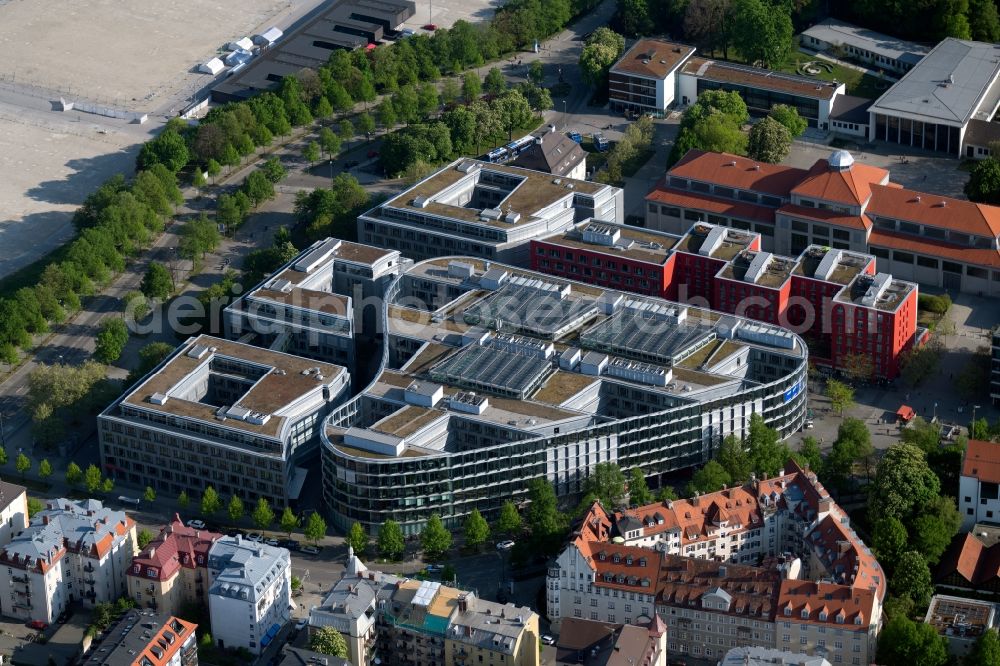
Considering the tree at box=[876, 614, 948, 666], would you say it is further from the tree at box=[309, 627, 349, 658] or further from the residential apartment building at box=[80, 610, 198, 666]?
the residential apartment building at box=[80, 610, 198, 666]

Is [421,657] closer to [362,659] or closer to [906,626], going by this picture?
[362,659]

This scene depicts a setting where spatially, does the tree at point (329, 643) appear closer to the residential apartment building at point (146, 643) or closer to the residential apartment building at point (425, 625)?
the residential apartment building at point (425, 625)

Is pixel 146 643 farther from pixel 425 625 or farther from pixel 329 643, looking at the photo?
pixel 425 625

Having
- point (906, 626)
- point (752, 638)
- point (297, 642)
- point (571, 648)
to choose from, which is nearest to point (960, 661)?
point (906, 626)

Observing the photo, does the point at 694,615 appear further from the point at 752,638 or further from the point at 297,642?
the point at 297,642

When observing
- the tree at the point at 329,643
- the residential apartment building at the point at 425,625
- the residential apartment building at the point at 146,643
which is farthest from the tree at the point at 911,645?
the residential apartment building at the point at 146,643

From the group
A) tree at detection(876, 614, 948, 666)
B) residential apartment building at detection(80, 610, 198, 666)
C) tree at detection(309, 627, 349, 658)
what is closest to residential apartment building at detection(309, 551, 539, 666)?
tree at detection(309, 627, 349, 658)

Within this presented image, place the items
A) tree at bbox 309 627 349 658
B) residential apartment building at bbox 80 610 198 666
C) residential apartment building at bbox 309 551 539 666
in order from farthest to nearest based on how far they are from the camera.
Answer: residential apartment building at bbox 309 551 539 666 < tree at bbox 309 627 349 658 < residential apartment building at bbox 80 610 198 666
